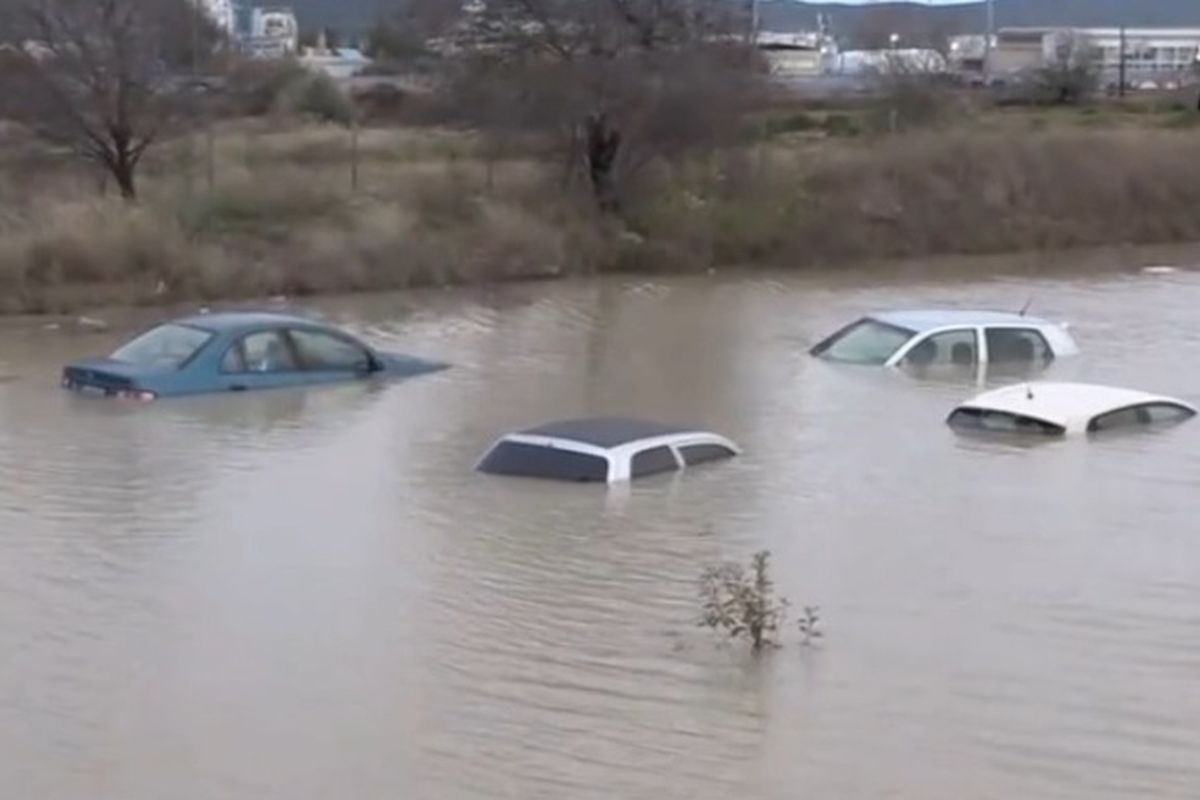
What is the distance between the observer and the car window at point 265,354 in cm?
2678

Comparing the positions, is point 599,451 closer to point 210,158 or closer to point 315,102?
point 210,158

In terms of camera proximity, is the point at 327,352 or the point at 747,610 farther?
the point at 327,352

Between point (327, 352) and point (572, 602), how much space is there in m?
10.6

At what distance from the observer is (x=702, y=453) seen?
2234 cm

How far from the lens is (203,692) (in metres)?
15.1

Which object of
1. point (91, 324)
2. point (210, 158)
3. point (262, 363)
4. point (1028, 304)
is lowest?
point (1028, 304)

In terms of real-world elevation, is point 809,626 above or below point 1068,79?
below

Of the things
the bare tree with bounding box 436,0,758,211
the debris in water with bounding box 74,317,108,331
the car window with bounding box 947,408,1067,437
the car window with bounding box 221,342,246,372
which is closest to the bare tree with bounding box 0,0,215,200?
the bare tree with bounding box 436,0,758,211

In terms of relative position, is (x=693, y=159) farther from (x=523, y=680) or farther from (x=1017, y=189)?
(x=523, y=680)

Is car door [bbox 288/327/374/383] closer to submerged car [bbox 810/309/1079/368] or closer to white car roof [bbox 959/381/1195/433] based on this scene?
submerged car [bbox 810/309/1079/368]

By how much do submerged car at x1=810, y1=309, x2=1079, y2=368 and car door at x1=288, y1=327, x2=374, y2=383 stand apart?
5606 mm

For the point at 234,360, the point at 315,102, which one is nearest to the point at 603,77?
the point at 315,102

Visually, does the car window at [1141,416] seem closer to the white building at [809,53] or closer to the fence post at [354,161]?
the fence post at [354,161]

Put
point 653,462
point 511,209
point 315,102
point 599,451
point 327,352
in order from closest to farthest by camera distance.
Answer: point 599,451 → point 653,462 → point 327,352 → point 511,209 → point 315,102
